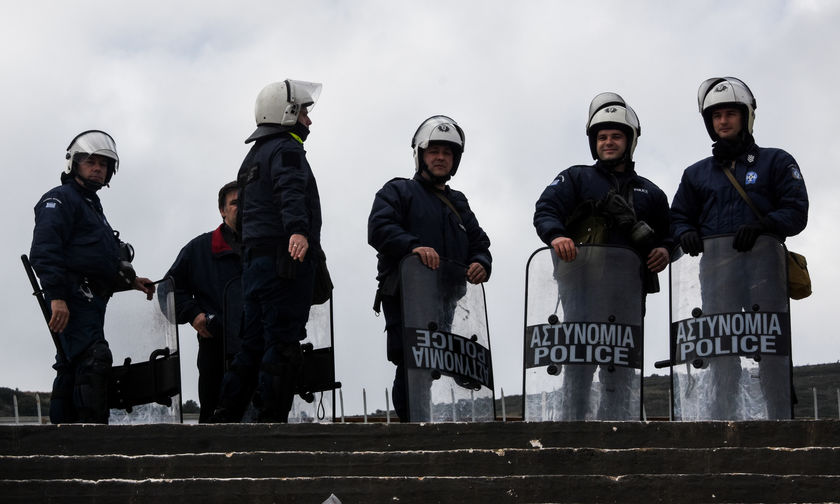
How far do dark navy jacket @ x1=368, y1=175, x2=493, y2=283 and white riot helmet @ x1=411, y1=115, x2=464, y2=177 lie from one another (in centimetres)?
15

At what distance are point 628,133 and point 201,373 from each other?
320cm

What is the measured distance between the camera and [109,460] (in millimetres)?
6043

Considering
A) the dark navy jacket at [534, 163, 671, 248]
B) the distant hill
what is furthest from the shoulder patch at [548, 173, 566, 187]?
the distant hill

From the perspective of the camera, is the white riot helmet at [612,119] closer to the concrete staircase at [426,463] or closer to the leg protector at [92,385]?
the concrete staircase at [426,463]

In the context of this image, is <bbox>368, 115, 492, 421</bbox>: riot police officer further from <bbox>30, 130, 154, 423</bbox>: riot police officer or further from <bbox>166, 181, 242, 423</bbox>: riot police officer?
<bbox>30, 130, 154, 423</bbox>: riot police officer

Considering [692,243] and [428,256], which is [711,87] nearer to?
[692,243]

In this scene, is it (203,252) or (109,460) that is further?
(203,252)

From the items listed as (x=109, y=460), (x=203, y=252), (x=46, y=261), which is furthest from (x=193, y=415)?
(x=109, y=460)

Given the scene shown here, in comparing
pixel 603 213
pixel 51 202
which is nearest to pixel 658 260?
pixel 603 213

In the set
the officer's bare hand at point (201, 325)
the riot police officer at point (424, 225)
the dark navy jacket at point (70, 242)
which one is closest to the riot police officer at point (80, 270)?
the dark navy jacket at point (70, 242)

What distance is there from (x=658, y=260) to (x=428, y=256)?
1.30 m

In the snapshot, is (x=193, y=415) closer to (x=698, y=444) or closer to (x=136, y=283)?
(x=136, y=283)

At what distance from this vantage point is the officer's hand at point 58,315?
7918mm

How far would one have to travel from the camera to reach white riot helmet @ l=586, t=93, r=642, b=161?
8.25 meters
